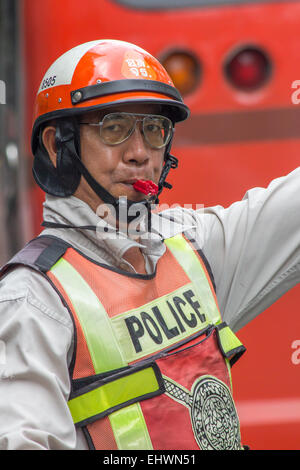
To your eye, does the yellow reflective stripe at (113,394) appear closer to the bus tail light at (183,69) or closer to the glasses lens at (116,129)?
the glasses lens at (116,129)

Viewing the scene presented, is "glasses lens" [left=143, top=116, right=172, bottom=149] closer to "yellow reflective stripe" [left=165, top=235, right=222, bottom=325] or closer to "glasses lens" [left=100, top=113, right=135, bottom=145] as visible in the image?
"glasses lens" [left=100, top=113, right=135, bottom=145]

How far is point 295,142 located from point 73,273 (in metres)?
1.40

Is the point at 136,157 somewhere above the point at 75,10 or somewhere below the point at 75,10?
below

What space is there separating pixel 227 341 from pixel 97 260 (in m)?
0.43

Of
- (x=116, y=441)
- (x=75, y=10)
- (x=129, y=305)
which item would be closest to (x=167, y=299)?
(x=129, y=305)

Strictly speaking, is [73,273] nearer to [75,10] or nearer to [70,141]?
[70,141]

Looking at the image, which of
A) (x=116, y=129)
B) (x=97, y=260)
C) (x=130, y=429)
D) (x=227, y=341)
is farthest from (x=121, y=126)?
(x=130, y=429)

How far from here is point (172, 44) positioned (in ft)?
9.57

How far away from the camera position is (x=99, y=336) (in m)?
1.76

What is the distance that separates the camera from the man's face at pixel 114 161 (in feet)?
6.56

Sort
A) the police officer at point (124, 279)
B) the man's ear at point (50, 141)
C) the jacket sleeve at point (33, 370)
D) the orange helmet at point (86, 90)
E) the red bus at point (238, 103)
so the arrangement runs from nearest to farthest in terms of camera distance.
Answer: the jacket sleeve at point (33, 370) → the police officer at point (124, 279) → the orange helmet at point (86, 90) → the man's ear at point (50, 141) → the red bus at point (238, 103)

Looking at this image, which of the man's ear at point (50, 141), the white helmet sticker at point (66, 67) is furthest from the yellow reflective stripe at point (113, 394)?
the white helmet sticker at point (66, 67)

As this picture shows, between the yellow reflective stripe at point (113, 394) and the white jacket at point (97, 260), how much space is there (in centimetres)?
5
